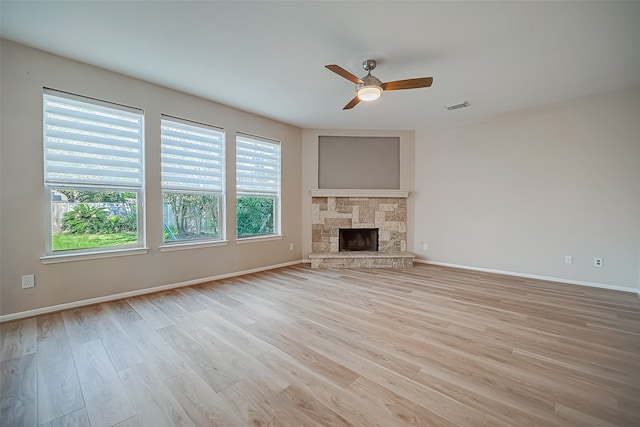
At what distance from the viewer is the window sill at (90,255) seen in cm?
273

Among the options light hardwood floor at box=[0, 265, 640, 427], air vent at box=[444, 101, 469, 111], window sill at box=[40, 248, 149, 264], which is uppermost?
air vent at box=[444, 101, 469, 111]

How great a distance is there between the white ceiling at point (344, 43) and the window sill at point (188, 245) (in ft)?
7.00

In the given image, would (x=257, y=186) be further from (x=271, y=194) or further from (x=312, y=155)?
(x=312, y=155)

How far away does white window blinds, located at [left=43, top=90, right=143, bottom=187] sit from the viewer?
2770mm

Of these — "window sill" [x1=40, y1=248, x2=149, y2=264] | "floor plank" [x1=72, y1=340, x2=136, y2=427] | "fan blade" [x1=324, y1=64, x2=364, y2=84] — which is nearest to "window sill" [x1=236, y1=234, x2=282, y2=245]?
"window sill" [x1=40, y1=248, x2=149, y2=264]

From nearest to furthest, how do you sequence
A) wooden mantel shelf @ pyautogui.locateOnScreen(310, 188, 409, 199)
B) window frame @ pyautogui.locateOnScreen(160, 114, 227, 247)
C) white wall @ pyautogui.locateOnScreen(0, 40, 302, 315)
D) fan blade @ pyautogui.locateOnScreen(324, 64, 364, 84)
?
1. fan blade @ pyautogui.locateOnScreen(324, 64, 364, 84)
2. white wall @ pyautogui.locateOnScreen(0, 40, 302, 315)
3. window frame @ pyautogui.locateOnScreen(160, 114, 227, 247)
4. wooden mantel shelf @ pyautogui.locateOnScreen(310, 188, 409, 199)

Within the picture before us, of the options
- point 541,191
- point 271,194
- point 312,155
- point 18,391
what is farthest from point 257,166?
point 541,191

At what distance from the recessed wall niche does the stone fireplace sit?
23cm

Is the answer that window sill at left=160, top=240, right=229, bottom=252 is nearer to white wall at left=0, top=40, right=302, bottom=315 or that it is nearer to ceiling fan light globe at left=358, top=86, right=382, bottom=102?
white wall at left=0, top=40, right=302, bottom=315

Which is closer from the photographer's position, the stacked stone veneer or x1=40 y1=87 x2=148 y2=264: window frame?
x1=40 y1=87 x2=148 y2=264: window frame

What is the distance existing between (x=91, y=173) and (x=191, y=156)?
1160mm

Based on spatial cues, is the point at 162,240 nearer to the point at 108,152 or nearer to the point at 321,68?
the point at 108,152

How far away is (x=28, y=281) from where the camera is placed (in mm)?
2615

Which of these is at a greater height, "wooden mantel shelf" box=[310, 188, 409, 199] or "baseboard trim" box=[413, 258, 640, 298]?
"wooden mantel shelf" box=[310, 188, 409, 199]
